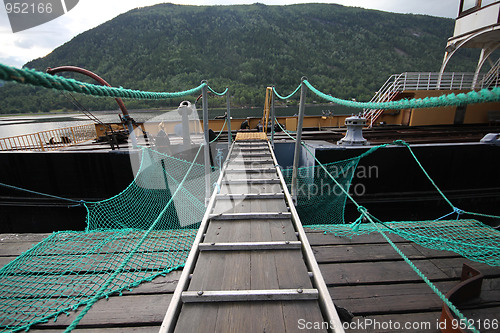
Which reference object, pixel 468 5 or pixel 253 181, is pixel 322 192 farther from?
pixel 468 5

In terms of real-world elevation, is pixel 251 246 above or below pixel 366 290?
above

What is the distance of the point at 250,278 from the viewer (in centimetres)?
154

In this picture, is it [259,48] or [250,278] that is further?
[259,48]

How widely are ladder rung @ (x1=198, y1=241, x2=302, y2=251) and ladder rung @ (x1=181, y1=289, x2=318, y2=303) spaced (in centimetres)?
45

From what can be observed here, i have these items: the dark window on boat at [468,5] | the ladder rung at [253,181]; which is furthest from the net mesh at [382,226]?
the dark window on boat at [468,5]

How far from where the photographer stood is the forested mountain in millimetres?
68438

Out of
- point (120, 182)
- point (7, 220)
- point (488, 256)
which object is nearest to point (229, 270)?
point (488, 256)

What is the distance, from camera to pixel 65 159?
5219 millimetres

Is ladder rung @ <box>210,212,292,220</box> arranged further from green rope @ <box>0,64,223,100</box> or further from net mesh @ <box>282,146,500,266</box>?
green rope @ <box>0,64,223,100</box>

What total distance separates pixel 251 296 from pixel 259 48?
129 meters

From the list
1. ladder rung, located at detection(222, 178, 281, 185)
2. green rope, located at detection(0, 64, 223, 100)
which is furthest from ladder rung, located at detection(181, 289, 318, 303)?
ladder rung, located at detection(222, 178, 281, 185)

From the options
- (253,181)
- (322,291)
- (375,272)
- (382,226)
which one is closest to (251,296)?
(322,291)

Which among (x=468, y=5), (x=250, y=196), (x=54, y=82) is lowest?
(x=250, y=196)

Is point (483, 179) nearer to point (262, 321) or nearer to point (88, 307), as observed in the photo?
point (262, 321)
